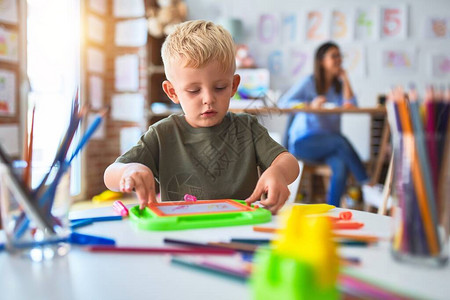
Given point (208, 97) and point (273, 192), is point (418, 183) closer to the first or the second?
point (273, 192)

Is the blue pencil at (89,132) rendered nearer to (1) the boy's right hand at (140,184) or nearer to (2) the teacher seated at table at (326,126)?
(1) the boy's right hand at (140,184)

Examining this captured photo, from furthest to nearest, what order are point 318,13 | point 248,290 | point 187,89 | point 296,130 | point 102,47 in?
point 318,13, point 102,47, point 296,130, point 187,89, point 248,290

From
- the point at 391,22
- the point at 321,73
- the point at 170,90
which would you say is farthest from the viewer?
the point at 391,22

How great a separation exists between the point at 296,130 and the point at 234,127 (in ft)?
6.03

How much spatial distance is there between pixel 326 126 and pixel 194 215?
2390 millimetres

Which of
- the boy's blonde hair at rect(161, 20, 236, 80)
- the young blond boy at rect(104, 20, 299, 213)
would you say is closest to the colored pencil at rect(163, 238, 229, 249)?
the young blond boy at rect(104, 20, 299, 213)

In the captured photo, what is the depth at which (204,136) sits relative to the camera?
42.1 inches

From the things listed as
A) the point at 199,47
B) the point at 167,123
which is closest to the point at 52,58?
the point at 167,123

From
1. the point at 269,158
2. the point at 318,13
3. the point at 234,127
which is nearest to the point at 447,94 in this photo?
the point at 269,158

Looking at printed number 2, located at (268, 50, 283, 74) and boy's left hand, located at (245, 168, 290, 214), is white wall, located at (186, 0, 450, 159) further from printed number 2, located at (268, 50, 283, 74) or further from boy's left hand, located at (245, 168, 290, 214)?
boy's left hand, located at (245, 168, 290, 214)

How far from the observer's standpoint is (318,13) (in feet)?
13.4

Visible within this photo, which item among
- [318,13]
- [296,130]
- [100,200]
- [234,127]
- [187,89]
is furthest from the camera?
[318,13]

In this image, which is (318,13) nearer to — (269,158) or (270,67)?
(270,67)

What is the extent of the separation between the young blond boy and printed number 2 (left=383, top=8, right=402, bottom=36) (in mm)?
3320
